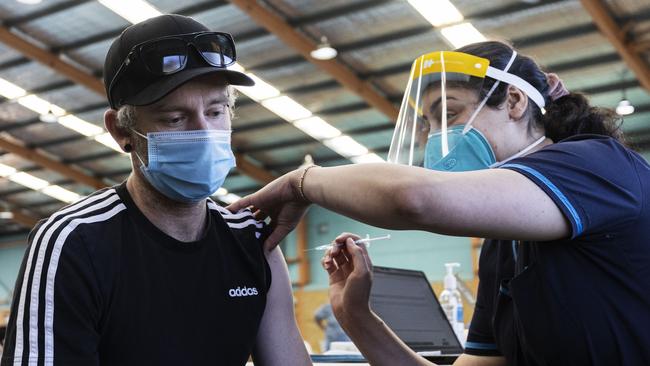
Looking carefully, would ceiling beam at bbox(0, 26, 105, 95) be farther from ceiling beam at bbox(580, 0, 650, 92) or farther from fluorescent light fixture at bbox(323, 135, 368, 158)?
ceiling beam at bbox(580, 0, 650, 92)

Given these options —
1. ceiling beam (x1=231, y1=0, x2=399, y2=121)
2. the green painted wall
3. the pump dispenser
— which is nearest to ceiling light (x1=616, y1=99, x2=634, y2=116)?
ceiling beam (x1=231, y1=0, x2=399, y2=121)

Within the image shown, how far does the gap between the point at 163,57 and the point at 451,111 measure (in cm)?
65

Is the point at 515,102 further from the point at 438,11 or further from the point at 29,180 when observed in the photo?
the point at 29,180

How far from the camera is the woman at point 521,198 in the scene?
4.18ft

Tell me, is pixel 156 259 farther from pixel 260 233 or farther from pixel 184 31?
pixel 184 31

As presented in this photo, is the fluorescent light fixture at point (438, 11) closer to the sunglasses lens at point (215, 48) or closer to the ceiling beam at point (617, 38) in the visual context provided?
the ceiling beam at point (617, 38)

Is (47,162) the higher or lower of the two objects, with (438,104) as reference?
higher

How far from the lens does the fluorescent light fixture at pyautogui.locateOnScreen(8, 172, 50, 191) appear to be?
15133 mm

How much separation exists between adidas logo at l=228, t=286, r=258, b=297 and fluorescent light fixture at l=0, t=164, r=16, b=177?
1425cm

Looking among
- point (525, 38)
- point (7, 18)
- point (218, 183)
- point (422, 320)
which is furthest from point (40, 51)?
point (218, 183)

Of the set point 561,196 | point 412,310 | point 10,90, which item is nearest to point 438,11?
point 412,310

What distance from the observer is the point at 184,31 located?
66.7 inches

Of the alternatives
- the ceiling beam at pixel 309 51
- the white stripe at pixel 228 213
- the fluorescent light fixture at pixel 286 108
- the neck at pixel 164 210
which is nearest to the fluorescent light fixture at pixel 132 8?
the ceiling beam at pixel 309 51

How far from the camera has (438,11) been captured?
8336mm
